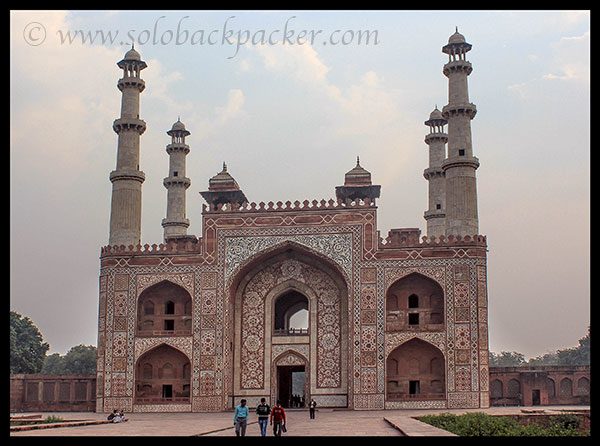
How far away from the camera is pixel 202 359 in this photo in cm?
2462

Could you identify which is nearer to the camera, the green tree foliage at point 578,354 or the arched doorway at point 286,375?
the arched doorway at point 286,375

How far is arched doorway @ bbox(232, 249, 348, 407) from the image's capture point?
81.8 ft

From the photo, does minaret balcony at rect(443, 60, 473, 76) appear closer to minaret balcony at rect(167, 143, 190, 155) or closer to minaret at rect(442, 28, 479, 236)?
minaret at rect(442, 28, 479, 236)

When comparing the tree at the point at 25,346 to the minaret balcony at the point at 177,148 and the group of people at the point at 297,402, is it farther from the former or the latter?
the group of people at the point at 297,402

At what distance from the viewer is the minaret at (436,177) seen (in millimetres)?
30750

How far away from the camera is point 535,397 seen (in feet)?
85.1

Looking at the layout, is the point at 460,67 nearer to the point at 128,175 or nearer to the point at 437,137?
the point at 437,137

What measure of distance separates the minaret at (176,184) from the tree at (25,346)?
37.5 feet

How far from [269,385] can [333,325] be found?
2.81m

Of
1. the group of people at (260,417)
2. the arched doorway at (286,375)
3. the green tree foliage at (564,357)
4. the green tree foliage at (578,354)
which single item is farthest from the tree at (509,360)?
the group of people at (260,417)

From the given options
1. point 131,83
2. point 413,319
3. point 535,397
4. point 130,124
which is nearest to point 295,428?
point 413,319

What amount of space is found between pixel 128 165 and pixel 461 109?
38.6 feet

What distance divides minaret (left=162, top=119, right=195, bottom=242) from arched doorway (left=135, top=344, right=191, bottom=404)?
719 centimetres
